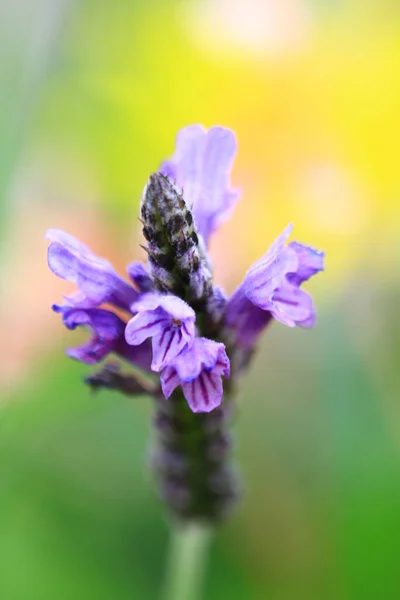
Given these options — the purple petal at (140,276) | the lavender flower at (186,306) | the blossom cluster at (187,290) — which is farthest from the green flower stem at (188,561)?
the purple petal at (140,276)

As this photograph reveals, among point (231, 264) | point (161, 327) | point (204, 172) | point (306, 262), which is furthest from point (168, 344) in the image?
point (231, 264)

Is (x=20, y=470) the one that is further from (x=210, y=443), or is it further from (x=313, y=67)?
(x=313, y=67)

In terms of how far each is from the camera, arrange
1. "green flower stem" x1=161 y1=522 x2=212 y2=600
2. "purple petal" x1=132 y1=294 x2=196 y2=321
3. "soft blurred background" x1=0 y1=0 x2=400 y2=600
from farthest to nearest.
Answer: "soft blurred background" x1=0 y1=0 x2=400 y2=600, "green flower stem" x1=161 y1=522 x2=212 y2=600, "purple petal" x1=132 y1=294 x2=196 y2=321

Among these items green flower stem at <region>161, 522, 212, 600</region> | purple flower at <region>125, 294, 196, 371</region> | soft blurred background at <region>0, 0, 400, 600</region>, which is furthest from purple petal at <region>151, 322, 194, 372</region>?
soft blurred background at <region>0, 0, 400, 600</region>

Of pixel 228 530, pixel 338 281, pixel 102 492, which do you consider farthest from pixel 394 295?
pixel 102 492

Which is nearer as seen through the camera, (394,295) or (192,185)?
(192,185)

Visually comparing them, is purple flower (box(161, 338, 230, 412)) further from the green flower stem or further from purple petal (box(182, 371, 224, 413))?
the green flower stem

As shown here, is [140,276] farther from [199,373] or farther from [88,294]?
[199,373]
